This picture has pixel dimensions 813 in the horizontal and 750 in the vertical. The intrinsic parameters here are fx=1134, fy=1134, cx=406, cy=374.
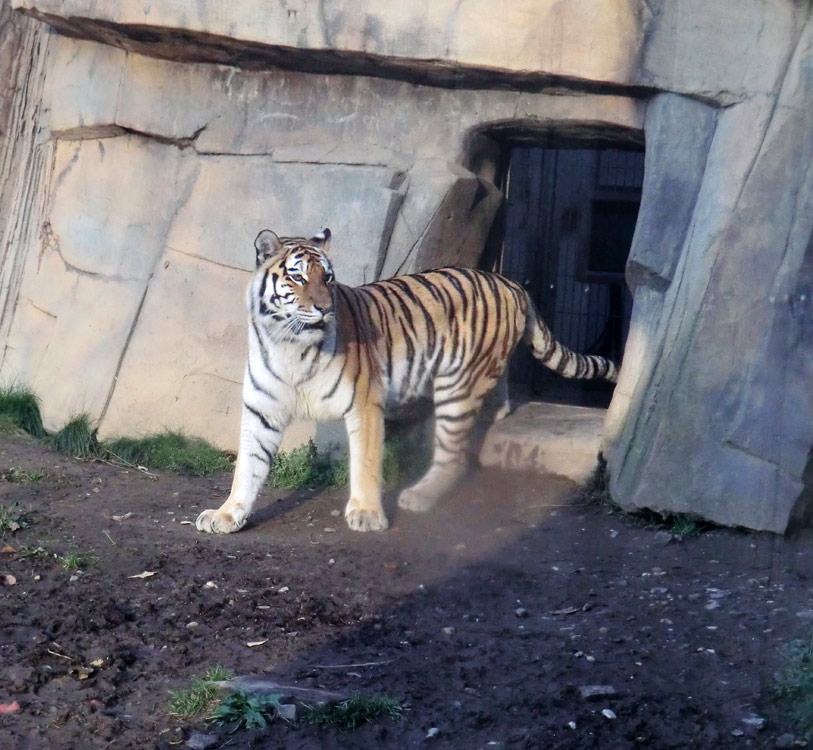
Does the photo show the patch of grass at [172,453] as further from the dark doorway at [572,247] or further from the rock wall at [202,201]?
the dark doorway at [572,247]

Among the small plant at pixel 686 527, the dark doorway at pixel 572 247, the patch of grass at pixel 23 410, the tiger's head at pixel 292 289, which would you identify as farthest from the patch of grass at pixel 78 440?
the small plant at pixel 686 527

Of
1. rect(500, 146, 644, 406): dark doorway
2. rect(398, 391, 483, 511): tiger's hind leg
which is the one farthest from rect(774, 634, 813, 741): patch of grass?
rect(500, 146, 644, 406): dark doorway

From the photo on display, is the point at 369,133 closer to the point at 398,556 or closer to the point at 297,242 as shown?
the point at 297,242

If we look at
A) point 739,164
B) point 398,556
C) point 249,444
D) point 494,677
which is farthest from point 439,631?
point 739,164

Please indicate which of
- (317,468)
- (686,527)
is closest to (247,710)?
(686,527)

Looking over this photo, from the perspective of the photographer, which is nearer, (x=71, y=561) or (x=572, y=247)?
(x=71, y=561)

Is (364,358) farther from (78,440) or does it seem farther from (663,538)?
(78,440)

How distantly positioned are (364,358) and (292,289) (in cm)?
59

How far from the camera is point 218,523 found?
16.7 feet

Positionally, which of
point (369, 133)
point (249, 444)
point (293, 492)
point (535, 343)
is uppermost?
point (369, 133)

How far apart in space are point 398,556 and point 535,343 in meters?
2.01

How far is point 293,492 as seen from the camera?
591 cm

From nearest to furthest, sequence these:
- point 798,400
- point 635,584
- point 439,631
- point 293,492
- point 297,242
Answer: point 439,631, point 635,584, point 798,400, point 297,242, point 293,492

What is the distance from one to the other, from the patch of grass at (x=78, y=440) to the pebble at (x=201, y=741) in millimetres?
3326
